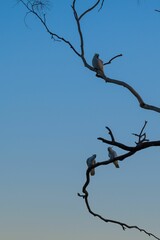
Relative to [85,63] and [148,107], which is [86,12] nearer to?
[85,63]

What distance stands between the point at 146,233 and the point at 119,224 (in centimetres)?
31

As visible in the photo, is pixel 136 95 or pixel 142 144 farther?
pixel 136 95

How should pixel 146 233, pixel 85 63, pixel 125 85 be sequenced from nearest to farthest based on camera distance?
pixel 146 233 < pixel 125 85 < pixel 85 63

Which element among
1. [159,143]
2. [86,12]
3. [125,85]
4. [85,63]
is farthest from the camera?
[86,12]

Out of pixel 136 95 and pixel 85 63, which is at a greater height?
pixel 85 63

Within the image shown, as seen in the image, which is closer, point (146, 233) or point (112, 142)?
point (112, 142)

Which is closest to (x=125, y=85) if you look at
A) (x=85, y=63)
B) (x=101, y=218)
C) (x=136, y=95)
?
(x=136, y=95)

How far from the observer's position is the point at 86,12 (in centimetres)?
795

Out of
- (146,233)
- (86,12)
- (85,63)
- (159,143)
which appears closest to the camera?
(159,143)

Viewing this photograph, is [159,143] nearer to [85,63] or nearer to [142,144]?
[142,144]

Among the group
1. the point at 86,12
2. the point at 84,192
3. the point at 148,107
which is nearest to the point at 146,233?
the point at 84,192

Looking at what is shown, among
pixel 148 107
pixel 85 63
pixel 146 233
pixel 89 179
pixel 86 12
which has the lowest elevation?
pixel 146 233

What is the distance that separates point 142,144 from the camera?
19.1ft

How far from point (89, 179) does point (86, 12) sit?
2.70m
